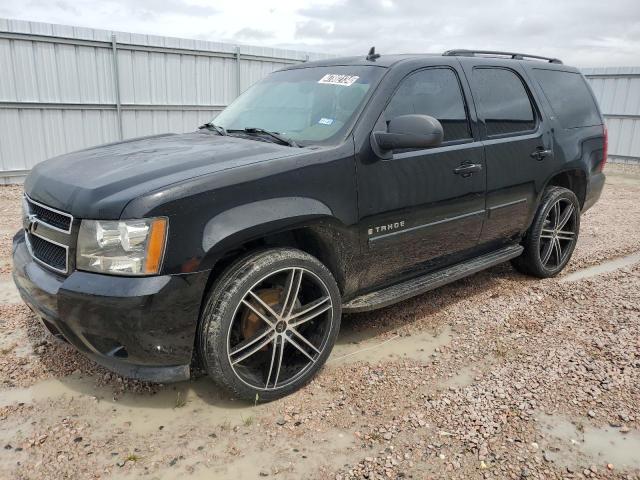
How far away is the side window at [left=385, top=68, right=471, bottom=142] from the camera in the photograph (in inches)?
137

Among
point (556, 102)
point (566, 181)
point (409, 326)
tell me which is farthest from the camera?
point (566, 181)

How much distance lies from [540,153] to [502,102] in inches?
23.3

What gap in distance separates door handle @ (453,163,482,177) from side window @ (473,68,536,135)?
0.37m

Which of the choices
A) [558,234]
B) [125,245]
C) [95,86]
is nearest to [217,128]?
[125,245]

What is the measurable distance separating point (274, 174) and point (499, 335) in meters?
2.15

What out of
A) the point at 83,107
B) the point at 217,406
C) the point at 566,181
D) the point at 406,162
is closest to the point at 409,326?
the point at 406,162

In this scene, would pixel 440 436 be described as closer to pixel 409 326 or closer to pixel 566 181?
pixel 409 326

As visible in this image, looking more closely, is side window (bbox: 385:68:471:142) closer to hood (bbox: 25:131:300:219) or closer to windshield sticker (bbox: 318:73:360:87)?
windshield sticker (bbox: 318:73:360:87)

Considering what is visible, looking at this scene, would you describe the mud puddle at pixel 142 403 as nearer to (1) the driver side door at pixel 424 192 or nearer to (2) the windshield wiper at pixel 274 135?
(1) the driver side door at pixel 424 192

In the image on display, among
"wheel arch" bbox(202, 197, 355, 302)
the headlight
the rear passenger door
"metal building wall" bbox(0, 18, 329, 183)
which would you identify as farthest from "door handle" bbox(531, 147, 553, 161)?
"metal building wall" bbox(0, 18, 329, 183)

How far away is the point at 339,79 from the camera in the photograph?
361 cm

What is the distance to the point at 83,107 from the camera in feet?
34.1

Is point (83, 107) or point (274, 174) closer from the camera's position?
point (274, 174)

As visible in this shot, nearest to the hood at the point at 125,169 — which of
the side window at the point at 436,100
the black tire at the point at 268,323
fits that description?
the black tire at the point at 268,323
